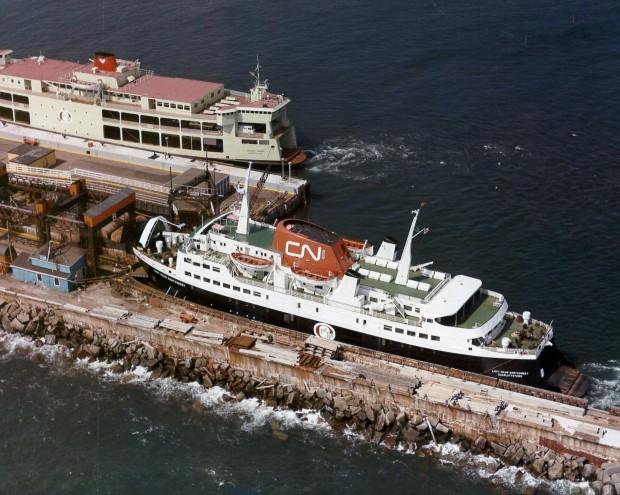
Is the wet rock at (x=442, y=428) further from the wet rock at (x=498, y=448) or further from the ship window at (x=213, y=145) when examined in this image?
the ship window at (x=213, y=145)

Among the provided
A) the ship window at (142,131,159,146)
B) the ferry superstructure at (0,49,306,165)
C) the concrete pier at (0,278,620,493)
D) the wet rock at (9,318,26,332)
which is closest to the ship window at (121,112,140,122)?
the ferry superstructure at (0,49,306,165)

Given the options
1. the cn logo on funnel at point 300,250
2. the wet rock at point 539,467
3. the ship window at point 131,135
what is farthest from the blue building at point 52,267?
the wet rock at point 539,467

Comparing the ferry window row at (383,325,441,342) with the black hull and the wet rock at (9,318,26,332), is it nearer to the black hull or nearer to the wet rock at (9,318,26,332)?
the black hull

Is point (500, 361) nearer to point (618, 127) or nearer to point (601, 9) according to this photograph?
point (618, 127)

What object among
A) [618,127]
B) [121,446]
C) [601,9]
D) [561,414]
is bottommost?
[121,446]

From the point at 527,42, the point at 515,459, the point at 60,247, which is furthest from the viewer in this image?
the point at 527,42

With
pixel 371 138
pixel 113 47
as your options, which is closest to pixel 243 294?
pixel 371 138
